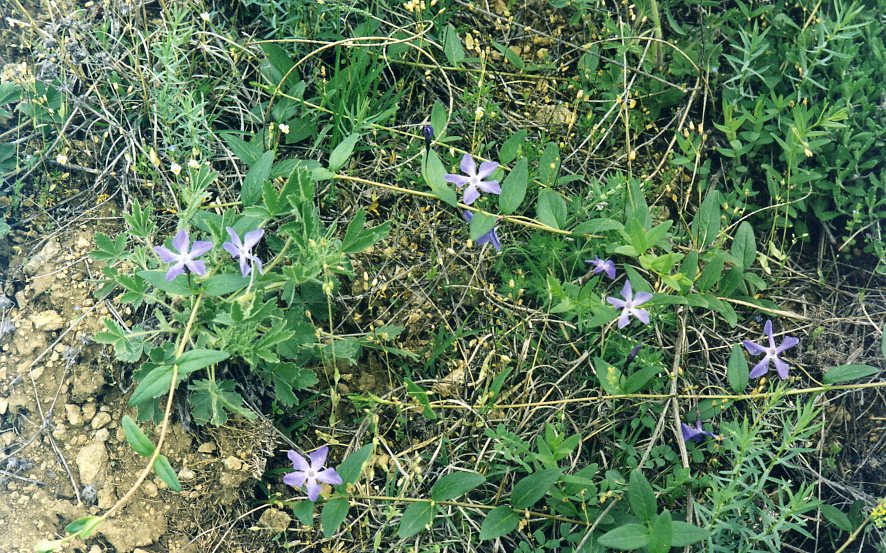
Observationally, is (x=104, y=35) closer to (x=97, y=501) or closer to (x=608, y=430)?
(x=97, y=501)

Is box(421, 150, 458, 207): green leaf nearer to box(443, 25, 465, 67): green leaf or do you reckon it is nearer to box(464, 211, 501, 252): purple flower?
box(464, 211, 501, 252): purple flower

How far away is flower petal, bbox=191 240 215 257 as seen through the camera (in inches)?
89.2

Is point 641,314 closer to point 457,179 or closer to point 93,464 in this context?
point 457,179

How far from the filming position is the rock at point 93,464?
8.04 ft

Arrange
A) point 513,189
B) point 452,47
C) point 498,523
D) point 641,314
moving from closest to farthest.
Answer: point 498,523 → point 641,314 → point 513,189 → point 452,47

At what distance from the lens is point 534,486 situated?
2422 millimetres

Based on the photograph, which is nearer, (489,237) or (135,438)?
(135,438)

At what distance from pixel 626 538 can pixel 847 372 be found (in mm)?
1010

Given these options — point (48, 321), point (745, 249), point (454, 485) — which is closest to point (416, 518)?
point (454, 485)

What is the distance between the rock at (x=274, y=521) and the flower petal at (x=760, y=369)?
1688 millimetres

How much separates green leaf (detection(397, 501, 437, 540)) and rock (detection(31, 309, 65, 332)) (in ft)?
4.43

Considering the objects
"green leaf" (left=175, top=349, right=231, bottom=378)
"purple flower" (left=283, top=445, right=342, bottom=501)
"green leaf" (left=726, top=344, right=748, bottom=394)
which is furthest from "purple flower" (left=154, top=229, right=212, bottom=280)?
"green leaf" (left=726, top=344, right=748, bottom=394)

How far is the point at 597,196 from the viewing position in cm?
283

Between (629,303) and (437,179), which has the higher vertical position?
(437,179)
